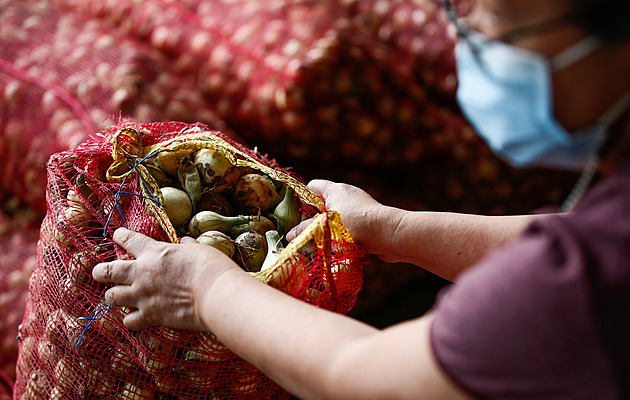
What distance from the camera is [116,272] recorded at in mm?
956

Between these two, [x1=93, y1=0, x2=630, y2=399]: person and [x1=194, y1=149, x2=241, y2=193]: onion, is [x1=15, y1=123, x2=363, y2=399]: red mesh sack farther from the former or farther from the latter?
[x1=93, y1=0, x2=630, y2=399]: person

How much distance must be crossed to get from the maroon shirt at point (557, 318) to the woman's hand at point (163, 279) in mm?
402

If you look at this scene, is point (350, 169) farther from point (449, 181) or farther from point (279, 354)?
point (279, 354)

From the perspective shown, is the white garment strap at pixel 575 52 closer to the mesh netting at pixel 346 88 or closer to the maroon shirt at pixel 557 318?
the maroon shirt at pixel 557 318

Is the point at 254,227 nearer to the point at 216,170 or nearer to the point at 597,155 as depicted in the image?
the point at 216,170

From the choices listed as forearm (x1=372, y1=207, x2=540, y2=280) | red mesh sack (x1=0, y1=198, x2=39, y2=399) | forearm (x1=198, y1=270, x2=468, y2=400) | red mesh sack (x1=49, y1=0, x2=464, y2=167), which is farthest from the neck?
red mesh sack (x1=0, y1=198, x2=39, y2=399)

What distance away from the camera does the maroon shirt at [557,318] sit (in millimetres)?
588

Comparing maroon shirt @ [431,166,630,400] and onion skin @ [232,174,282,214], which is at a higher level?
maroon shirt @ [431,166,630,400]

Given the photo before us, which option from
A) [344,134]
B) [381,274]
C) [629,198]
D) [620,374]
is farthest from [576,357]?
[381,274]

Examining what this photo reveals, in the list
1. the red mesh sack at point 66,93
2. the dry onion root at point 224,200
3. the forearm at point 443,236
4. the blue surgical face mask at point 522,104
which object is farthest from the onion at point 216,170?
the red mesh sack at point 66,93

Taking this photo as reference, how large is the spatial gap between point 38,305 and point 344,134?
1107 mm

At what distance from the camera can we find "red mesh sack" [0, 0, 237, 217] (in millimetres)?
1775

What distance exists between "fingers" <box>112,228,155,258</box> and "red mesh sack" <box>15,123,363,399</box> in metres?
0.04

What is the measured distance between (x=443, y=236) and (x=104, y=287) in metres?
0.65
